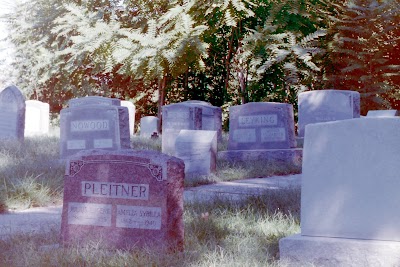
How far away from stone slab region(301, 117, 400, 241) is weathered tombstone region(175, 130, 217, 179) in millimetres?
4792

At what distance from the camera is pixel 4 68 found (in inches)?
1037

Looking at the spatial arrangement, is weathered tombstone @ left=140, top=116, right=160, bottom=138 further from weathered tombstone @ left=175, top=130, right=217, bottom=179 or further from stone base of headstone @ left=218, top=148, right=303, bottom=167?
weathered tombstone @ left=175, top=130, right=217, bottom=179

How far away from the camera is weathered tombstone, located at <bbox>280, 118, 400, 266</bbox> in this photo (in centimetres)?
350

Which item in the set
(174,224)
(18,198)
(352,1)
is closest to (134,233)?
(174,224)

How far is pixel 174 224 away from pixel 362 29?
1600cm

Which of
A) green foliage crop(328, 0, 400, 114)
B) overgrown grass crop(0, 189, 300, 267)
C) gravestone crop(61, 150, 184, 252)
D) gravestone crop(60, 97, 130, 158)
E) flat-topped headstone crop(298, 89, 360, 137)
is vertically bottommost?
overgrown grass crop(0, 189, 300, 267)

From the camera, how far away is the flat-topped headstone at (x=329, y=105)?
39.1 feet

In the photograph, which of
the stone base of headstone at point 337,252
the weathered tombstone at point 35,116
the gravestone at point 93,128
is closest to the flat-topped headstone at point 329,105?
the gravestone at point 93,128

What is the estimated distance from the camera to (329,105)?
12.1 meters

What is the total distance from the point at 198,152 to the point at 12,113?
17.5 feet

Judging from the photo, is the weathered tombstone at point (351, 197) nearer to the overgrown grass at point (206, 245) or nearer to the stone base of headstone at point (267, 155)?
the overgrown grass at point (206, 245)

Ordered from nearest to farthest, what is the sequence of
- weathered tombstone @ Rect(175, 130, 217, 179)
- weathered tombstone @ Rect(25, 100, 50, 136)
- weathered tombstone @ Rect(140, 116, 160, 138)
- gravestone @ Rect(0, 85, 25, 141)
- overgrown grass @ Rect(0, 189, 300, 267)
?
overgrown grass @ Rect(0, 189, 300, 267) < weathered tombstone @ Rect(175, 130, 217, 179) < gravestone @ Rect(0, 85, 25, 141) < weathered tombstone @ Rect(140, 116, 160, 138) < weathered tombstone @ Rect(25, 100, 50, 136)

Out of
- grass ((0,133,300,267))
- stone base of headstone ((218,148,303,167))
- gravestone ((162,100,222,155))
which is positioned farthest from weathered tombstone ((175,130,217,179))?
gravestone ((162,100,222,155))

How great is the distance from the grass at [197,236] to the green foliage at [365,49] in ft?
41.7
